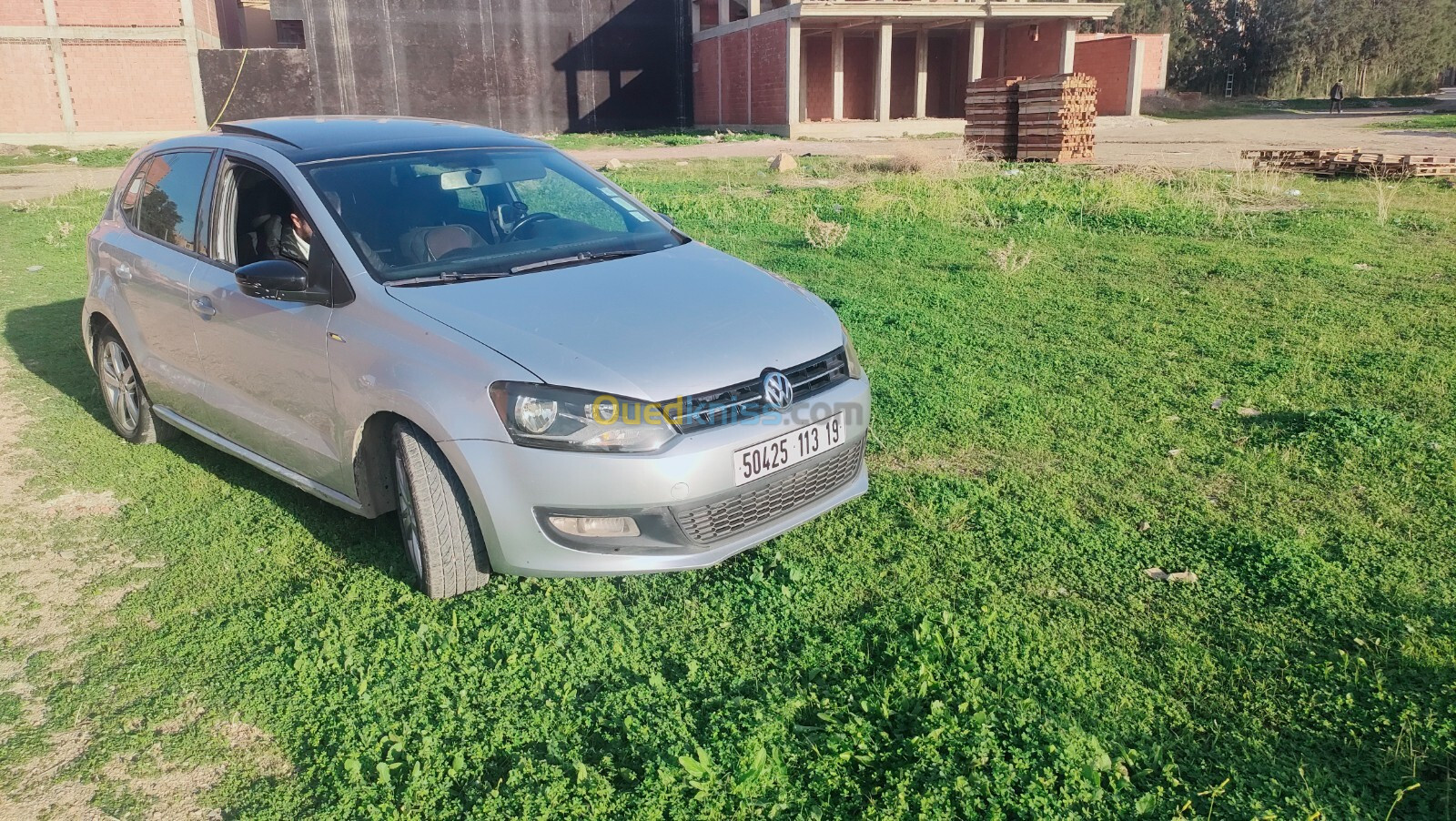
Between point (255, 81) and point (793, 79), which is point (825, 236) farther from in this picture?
point (255, 81)

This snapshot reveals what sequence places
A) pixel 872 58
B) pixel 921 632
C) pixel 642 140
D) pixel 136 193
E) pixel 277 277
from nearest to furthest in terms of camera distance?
1. pixel 921 632
2. pixel 277 277
3. pixel 136 193
4. pixel 642 140
5. pixel 872 58

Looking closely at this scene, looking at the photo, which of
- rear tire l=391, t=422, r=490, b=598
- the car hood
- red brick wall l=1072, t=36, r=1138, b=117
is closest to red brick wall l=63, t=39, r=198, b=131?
red brick wall l=1072, t=36, r=1138, b=117

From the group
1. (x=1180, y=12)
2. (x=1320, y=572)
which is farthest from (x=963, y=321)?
(x=1180, y=12)

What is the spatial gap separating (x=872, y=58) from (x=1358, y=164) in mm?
25112

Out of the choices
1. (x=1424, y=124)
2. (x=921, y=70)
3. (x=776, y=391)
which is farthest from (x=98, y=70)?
(x=1424, y=124)

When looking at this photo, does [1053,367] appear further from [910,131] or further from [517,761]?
[910,131]

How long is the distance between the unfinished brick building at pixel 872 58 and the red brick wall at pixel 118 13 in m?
18.3

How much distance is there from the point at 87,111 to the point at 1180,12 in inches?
2388

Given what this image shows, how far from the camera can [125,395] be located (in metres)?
5.27

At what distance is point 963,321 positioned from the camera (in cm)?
708

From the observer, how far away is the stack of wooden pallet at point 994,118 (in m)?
18.8

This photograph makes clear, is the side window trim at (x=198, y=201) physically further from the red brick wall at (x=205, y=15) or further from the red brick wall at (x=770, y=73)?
the red brick wall at (x=205, y=15)

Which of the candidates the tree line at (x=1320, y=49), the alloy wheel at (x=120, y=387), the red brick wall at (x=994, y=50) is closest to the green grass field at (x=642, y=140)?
the red brick wall at (x=994, y=50)

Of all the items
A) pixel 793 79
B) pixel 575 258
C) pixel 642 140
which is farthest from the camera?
pixel 793 79
